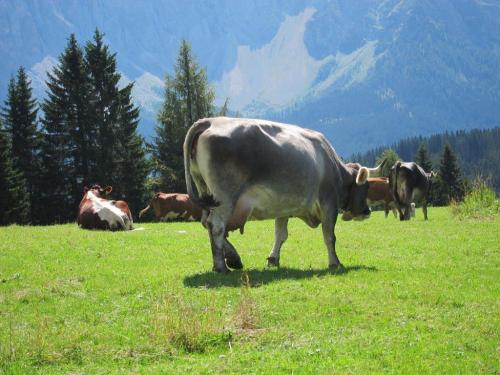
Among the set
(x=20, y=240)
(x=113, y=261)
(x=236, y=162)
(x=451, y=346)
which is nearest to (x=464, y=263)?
(x=236, y=162)

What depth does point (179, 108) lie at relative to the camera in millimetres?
63875

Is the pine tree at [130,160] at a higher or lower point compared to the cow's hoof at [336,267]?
higher

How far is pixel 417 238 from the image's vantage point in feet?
60.2

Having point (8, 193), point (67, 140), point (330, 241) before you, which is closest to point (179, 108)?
point (67, 140)

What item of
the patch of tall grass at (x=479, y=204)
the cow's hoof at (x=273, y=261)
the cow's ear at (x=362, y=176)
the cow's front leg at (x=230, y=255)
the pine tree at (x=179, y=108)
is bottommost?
the cow's hoof at (x=273, y=261)

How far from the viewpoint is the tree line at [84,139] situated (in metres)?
54.8

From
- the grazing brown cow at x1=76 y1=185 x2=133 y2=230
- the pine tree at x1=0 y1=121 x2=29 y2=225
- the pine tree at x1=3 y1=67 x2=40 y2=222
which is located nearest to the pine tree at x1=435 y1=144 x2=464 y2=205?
the pine tree at x1=3 y1=67 x2=40 y2=222

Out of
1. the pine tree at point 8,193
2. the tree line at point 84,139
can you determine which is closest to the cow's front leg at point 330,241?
the pine tree at point 8,193

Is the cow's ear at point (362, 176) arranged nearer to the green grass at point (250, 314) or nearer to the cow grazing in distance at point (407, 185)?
the green grass at point (250, 314)

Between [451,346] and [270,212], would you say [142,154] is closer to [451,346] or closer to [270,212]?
[270,212]

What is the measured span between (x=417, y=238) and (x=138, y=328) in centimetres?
1222

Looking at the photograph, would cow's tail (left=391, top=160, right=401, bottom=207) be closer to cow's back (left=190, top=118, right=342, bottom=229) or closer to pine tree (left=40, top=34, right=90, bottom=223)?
cow's back (left=190, top=118, right=342, bottom=229)

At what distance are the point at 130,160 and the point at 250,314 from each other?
49826 millimetres

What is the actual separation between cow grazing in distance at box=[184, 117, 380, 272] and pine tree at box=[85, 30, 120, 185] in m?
46.6
